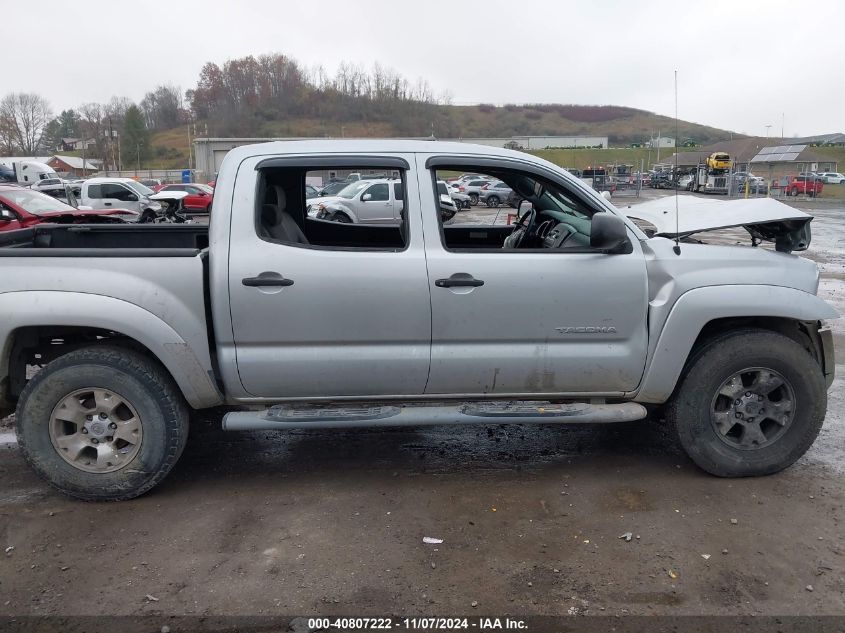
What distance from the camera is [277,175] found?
14.0ft

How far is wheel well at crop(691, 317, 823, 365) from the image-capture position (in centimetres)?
409

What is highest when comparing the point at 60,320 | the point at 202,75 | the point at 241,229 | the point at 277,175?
the point at 202,75

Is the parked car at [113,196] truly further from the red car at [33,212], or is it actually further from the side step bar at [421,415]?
the side step bar at [421,415]

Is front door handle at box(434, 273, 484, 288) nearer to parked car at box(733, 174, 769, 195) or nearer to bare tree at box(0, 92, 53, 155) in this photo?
parked car at box(733, 174, 769, 195)

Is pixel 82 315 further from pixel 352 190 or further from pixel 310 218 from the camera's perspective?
pixel 352 190

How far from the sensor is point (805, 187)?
1656 inches

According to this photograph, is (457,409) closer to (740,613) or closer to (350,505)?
(350,505)

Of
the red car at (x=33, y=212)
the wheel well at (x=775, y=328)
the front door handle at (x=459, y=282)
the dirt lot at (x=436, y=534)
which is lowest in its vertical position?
the dirt lot at (x=436, y=534)

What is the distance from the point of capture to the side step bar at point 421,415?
12.6ft

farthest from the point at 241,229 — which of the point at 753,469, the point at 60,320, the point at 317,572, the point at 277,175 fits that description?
the point at 753,469

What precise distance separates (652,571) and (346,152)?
2.74 metres

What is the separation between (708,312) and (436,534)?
6.46ft

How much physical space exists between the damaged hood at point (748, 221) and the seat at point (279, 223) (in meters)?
2.28

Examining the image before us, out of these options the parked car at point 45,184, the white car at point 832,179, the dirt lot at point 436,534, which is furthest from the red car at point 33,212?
the white car at point 832,179
